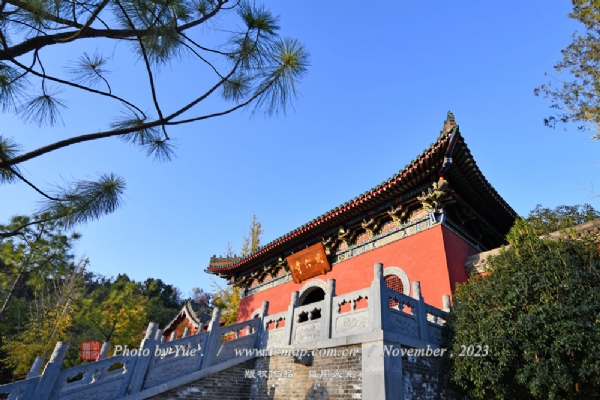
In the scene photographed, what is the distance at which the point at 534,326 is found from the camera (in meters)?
4.20

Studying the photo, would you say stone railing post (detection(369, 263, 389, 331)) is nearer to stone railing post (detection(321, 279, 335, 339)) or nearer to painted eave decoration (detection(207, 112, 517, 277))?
stone railing post (detection(321, 279, 335, 339))

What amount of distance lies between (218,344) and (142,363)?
4.50 ft

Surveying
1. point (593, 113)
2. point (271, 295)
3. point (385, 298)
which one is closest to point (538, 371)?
point (385, 298)

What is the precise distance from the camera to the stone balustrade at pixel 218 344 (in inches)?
191

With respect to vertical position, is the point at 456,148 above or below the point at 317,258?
above

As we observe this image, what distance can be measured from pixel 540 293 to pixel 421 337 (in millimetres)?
1706

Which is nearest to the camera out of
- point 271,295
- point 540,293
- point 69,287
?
point 540,293

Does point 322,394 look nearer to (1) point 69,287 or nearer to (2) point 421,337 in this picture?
(2) point 421,337

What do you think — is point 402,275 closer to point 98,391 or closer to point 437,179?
point 437,179

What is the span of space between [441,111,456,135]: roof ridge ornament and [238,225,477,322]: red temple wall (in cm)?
206

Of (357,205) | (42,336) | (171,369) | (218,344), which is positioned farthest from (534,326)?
(42,336)

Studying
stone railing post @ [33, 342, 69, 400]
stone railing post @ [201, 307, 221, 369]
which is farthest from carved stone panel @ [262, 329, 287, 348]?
stone railing post @ [33, 342, 69, 400]

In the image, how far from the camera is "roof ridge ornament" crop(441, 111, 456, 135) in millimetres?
6509

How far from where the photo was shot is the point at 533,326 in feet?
13.8
